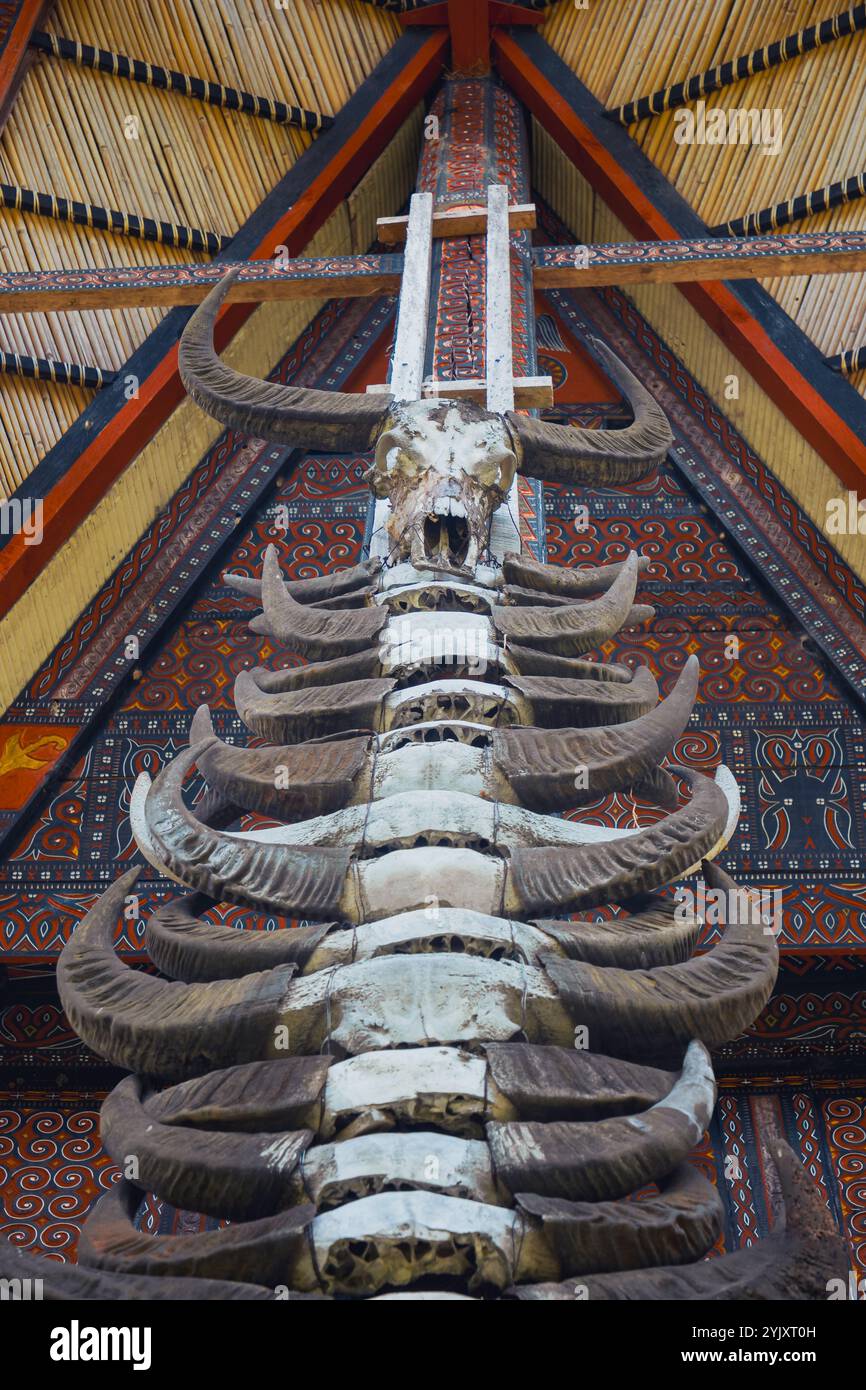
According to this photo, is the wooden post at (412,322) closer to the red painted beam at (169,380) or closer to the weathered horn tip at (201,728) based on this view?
the weathered horn tip at (201,728)

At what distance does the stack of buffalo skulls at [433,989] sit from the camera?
2.39 meters

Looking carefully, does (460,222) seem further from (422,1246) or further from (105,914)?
(422,1246)

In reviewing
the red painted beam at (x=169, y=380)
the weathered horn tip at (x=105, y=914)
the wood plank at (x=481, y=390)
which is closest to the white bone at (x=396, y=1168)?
the weathered horn tip at (x=105, y=914)

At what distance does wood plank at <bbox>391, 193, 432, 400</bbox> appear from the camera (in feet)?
16.4

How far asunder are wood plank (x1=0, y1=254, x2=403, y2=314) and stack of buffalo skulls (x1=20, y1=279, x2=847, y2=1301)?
7.87 feet

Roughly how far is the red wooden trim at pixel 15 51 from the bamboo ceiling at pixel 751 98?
206 cm

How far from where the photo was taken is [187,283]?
636 centimetres

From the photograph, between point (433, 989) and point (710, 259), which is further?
point (710, 259)

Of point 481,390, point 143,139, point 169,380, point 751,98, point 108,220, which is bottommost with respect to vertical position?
point 481,390

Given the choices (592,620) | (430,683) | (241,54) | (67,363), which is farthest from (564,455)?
(241,54)

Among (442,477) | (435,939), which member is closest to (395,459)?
(442,477)

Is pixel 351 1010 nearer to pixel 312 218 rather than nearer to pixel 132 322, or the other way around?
pixel 132 322

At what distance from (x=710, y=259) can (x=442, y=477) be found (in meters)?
2.31

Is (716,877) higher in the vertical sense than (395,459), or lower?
lower
